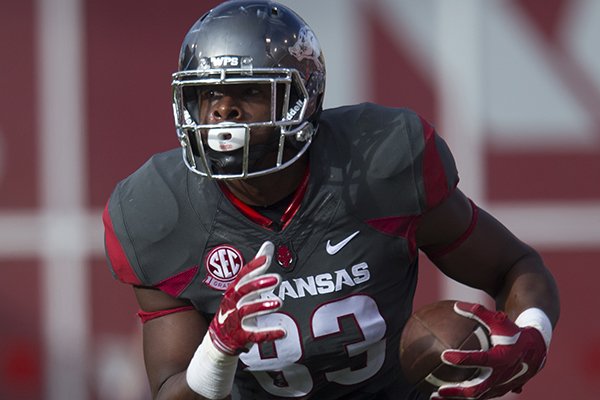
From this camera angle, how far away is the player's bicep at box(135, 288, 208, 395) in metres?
2.48

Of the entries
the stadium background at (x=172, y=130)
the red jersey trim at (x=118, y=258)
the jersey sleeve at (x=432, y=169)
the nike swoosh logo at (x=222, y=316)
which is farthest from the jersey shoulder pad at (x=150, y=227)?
the stadium background at (x=172, y=130)

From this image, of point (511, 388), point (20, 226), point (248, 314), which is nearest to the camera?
point (248, 314)

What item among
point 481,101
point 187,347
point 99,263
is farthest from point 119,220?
point 481,101

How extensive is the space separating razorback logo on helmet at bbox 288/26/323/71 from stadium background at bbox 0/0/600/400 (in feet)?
9.75

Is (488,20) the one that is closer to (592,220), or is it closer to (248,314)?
(592,220)

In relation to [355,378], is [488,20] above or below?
above

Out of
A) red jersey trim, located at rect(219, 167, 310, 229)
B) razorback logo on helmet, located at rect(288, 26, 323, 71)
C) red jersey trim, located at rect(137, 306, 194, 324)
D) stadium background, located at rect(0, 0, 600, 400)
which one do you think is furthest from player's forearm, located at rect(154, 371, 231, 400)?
stadium background, located at rect(0, 0, 600, 400)

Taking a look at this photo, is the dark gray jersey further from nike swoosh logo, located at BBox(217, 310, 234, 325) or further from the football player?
nike swoosh logo, located at BBox(217, 310, 234, 325)

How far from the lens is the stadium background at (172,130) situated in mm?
5469

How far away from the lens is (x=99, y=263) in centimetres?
547

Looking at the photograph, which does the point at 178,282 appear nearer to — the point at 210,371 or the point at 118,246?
the point at 118,246

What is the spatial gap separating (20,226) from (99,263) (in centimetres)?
39

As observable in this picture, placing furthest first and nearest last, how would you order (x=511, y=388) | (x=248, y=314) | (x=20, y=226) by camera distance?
(x=20, y=226)
(x=511, y=388)
(x=248, y=314)

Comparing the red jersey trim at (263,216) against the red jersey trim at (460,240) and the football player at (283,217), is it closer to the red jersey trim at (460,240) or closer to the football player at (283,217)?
the football player at (283,217)
